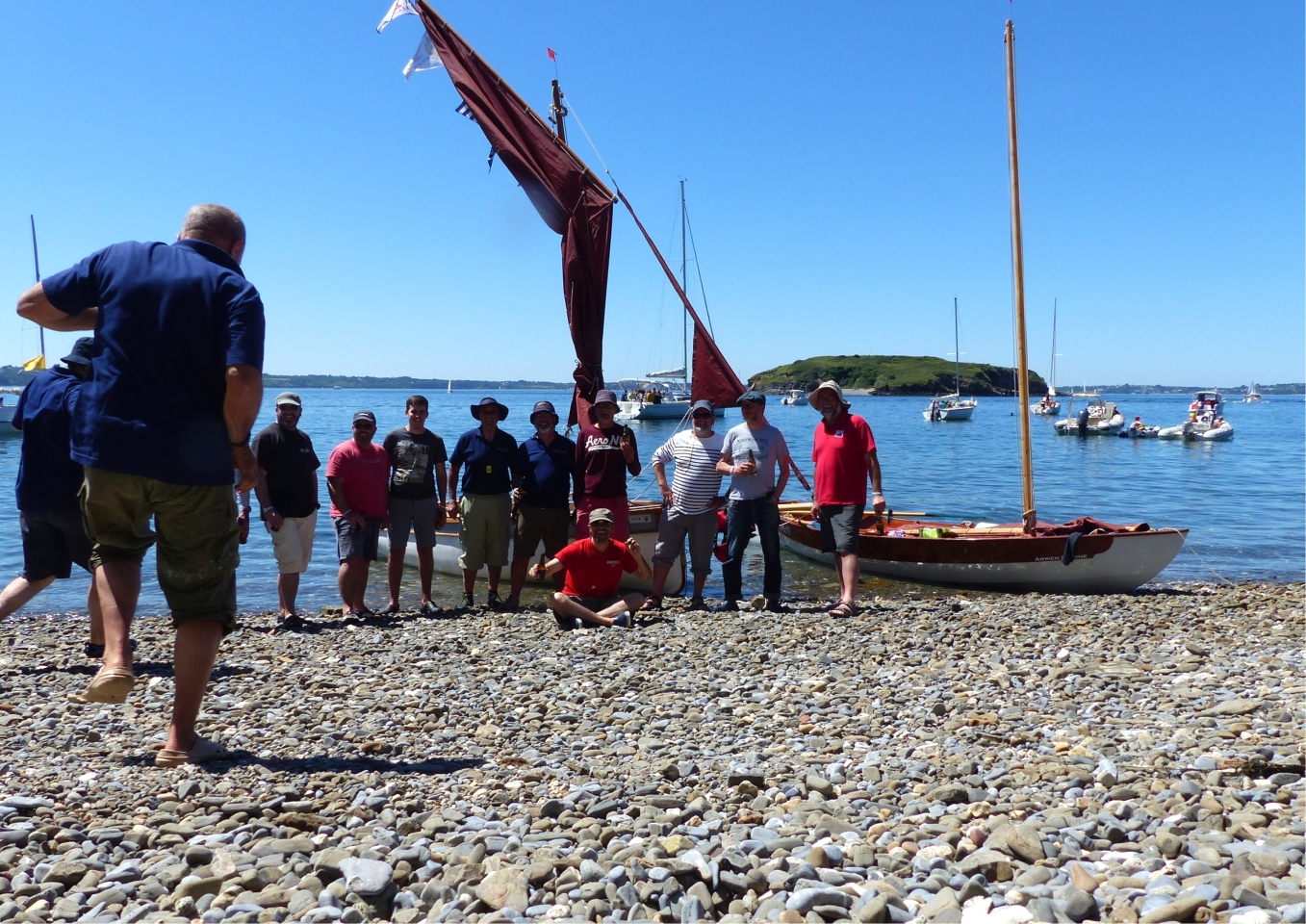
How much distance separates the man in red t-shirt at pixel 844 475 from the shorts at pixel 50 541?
618cm

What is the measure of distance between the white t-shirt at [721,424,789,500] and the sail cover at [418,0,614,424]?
7.53 feet

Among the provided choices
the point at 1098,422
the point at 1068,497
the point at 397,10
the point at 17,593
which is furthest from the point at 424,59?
the point at 1098,422

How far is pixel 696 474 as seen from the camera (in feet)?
31.9

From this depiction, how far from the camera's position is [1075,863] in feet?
11.1

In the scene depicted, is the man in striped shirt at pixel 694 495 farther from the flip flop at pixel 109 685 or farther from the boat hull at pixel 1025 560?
the flip flop at pixel 109 685

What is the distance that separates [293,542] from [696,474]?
151 inches

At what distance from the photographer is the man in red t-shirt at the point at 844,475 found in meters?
9.39

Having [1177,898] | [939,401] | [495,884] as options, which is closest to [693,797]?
[495,884]

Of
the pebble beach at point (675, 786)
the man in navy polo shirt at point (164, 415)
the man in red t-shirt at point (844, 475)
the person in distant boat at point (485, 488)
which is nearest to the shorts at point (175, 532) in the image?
the man in navy polo shirt at point (164, 415)

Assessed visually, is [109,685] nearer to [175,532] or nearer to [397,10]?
[175,532]

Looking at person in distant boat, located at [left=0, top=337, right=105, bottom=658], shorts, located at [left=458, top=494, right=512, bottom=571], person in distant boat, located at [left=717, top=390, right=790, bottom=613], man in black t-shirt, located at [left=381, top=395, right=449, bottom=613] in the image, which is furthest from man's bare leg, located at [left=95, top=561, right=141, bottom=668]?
person in distant boat, located at [left=717, top=390, right=790, bottom=613]

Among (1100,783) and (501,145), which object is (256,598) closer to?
(501,145)

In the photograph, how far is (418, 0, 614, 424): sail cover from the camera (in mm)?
11695

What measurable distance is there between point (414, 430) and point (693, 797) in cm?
604
